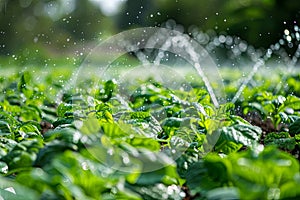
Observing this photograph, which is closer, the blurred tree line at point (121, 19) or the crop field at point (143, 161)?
the crop field at point (143, 161)

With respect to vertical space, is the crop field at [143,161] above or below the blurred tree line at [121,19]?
above

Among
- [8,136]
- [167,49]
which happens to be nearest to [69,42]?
[167,49]

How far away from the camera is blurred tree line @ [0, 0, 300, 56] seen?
534 inches

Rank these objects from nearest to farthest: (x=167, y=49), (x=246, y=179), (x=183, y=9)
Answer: (x=246, y=179)
(x=167, y=49)
(x=183, y=9)

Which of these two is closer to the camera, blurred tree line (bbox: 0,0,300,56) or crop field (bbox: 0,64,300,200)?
crop field (bbox: 0,64,300,200)

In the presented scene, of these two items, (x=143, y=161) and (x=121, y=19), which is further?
(x=121, y=19)

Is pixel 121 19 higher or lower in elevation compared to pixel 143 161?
lower

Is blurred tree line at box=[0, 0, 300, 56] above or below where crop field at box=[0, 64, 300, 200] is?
below

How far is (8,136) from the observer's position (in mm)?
2131

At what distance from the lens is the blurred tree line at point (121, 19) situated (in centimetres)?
1356

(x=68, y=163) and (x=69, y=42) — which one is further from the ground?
(x=68, y=163)

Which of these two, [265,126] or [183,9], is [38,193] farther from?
[183,9]

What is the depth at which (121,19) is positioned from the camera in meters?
20.0

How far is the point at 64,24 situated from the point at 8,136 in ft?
54.3
